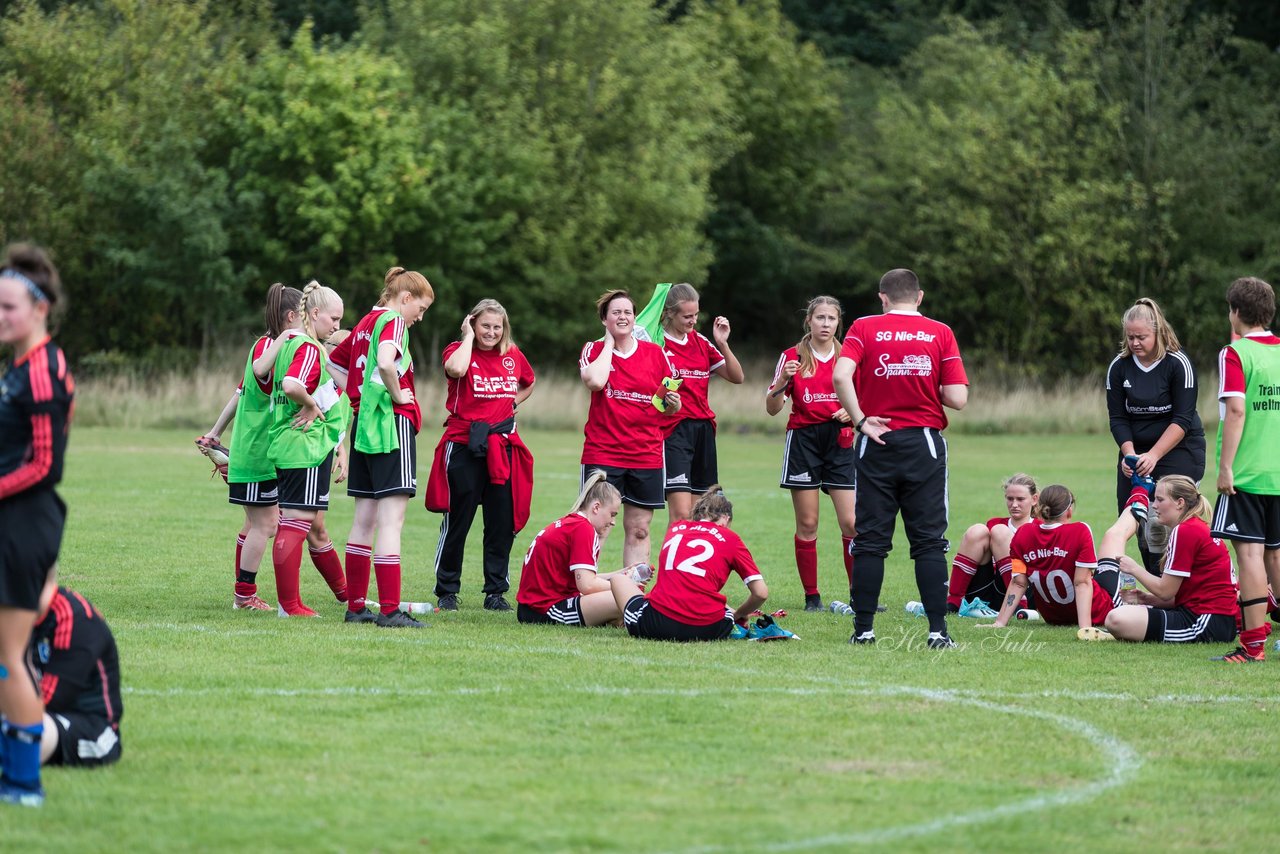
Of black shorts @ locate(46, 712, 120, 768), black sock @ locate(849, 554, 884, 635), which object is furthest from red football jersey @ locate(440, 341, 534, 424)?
black shorts @ locate(46, 712, 120, 768)

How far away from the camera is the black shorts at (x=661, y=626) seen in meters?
9.16

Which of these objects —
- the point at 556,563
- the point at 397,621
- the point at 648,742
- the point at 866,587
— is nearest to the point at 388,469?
the point at 397,621

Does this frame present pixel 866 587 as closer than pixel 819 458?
Yes

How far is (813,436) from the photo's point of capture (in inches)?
448

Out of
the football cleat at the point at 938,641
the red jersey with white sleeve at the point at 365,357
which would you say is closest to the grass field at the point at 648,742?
the football cleat at the point at 938,641

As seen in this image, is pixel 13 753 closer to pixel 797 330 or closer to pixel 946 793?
pixel 946 793

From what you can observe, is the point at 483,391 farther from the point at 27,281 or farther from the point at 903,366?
the point at 27,281

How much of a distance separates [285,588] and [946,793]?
5.35 m

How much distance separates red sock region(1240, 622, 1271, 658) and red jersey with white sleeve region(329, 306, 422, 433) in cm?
509

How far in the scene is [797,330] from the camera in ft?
178

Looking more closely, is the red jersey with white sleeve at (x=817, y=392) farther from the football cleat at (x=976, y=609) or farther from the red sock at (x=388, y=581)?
the red sock at (x=388, y=581)

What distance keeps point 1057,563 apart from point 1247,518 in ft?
4.79

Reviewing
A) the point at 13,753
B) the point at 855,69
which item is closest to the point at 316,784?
the point at 13,753

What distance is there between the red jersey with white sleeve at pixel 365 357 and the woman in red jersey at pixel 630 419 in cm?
131
